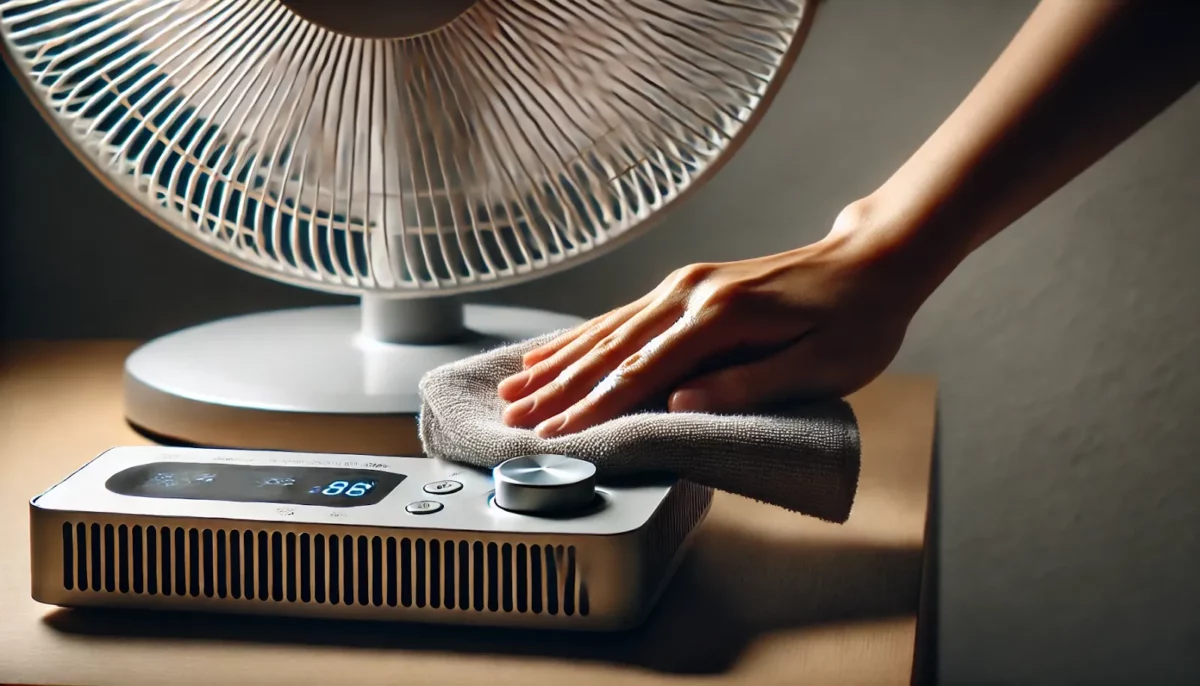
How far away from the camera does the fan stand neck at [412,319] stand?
82 centimetres

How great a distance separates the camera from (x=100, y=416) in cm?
83

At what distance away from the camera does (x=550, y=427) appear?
0.59 metres

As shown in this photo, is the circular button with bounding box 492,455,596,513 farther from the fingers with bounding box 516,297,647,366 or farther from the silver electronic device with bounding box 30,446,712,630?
the fingers with bounding box 516,297,647,366

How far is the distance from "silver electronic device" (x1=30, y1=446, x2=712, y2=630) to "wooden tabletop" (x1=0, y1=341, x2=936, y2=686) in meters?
0.01

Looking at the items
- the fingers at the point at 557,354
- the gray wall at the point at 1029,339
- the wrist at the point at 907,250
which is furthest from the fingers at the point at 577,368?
the gray wall at the point at 1029,339

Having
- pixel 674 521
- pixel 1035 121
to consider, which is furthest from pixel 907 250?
pixel 674 521

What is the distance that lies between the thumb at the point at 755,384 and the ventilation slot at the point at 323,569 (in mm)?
143

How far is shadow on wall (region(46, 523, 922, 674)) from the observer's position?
49 cm

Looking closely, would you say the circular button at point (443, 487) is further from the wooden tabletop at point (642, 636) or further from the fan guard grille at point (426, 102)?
the fan guard grille at point (426, 102)

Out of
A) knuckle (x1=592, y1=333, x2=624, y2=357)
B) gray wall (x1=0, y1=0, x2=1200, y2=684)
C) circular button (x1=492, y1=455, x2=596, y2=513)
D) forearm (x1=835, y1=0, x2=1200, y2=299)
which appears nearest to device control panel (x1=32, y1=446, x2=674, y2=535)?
circular button (x1=492, y1=455, x2=596, y2=513)

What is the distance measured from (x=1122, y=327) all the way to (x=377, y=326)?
21.9 inches

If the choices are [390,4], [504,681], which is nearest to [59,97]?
[390,4]

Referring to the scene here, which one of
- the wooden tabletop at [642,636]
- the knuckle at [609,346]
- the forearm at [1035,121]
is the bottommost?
the wooden tabletop at [642,636]

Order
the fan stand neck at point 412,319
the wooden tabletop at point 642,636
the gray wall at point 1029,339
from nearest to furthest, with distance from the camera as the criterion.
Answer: the wooden tabletop at point 642,636 < the fan stand neck at point 412,319 < the gray wall at point 1029,339
